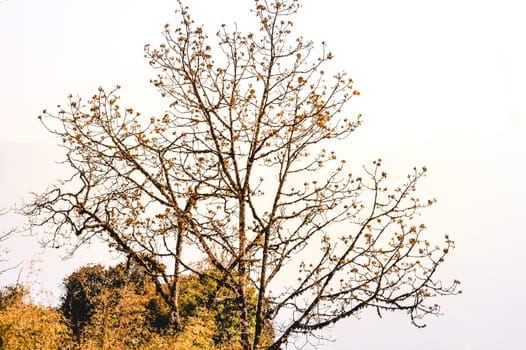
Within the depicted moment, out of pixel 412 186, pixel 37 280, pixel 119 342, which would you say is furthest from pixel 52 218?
pixel 412 186

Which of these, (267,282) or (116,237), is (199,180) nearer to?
(267,282)

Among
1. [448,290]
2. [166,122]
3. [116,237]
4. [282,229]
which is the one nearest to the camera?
[448,290]

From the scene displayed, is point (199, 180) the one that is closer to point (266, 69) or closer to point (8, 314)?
point (266, 69)

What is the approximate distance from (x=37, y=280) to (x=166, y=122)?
12.7 m

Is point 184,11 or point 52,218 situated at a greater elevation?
point 184,11

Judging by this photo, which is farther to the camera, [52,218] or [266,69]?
[52,218]

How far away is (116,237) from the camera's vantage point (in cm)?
1564

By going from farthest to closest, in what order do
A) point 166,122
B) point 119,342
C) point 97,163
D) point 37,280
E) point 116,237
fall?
point 37,280, point 119,342, point 116,237, point 97,163, point 166,122

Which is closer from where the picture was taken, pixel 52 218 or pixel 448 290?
pixel 448 290

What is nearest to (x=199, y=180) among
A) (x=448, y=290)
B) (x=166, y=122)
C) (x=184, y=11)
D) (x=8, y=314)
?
(x=166, y=122)

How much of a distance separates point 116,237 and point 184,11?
6533mm

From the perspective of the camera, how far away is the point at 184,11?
12.0m

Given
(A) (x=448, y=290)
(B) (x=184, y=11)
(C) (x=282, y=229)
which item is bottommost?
(A) (x=448, y=290)

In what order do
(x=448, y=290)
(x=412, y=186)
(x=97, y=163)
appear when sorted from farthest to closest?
(x=97, y=163) → (x=412, y=186) → (x=448, y=290)
